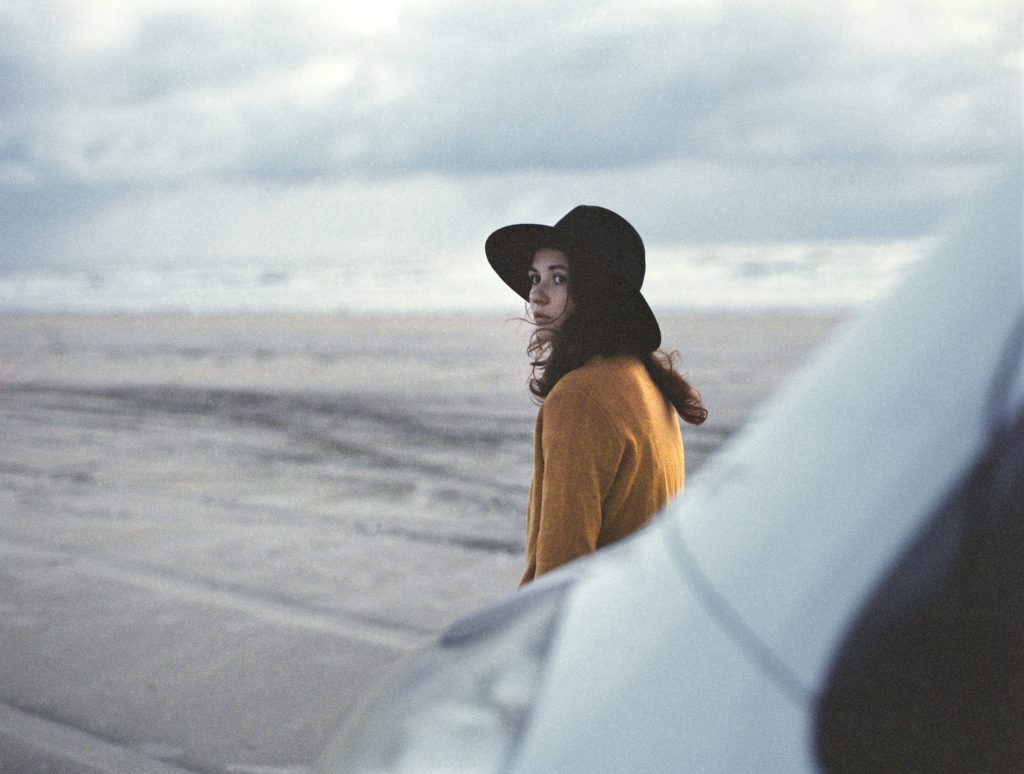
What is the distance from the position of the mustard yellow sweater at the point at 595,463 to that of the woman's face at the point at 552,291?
0.63 ft

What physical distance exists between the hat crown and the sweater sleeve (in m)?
0.38

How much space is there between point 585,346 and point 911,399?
1705 mm

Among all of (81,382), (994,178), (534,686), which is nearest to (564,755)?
(534,686)

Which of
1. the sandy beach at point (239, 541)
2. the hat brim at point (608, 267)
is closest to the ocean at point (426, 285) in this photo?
the sandy beach at point (239, 541)

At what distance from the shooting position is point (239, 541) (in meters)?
6.30

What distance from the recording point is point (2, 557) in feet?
19.5

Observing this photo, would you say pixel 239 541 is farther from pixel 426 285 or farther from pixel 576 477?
pixel 426 285

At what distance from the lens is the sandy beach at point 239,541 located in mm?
3891

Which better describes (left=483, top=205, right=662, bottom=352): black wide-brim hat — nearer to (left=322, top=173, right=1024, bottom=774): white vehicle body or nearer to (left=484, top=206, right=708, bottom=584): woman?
(left=484, top=206, right=708, bottom=584): woman

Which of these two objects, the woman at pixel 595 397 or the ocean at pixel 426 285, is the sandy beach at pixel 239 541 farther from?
the ocean at pixel 426 285

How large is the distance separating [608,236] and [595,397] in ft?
1.44

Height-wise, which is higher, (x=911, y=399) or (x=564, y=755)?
(x=911, y=399)

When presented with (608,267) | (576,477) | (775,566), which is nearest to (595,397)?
(576,477)

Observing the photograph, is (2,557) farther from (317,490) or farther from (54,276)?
(54,276)
